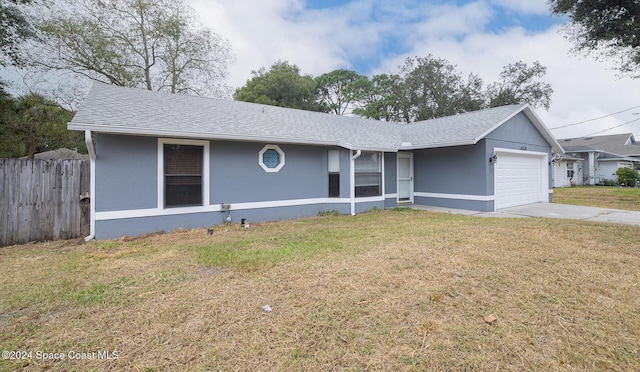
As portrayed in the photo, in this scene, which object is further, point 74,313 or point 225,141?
point 225,141

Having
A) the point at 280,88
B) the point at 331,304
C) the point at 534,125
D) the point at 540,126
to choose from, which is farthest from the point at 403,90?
the point at 331,304

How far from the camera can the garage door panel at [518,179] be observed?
1050cm

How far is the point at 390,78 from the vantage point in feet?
99.2

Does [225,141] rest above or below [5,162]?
above

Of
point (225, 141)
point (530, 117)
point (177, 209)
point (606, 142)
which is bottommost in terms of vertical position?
point (177, 209)

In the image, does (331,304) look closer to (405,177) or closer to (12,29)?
(405,177)

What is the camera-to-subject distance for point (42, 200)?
19.3 feet

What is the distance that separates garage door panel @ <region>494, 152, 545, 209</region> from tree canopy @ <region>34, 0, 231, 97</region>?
54.1ft

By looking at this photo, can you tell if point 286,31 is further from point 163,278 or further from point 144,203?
point 163,278

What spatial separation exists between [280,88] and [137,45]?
1197cm

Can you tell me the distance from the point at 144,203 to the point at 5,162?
8.69 ft

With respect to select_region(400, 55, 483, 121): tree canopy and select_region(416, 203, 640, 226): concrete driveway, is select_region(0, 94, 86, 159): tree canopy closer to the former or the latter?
select_region(416, 203, 640, 226): concrete driveway

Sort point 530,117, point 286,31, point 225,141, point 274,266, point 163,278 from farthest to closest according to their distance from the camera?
point 286,31
point 530,117
point 225,141
point 274,266
point 163,278

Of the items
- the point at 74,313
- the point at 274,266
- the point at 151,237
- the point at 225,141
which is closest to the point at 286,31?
the point at 225,141
